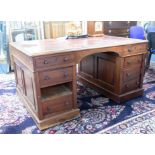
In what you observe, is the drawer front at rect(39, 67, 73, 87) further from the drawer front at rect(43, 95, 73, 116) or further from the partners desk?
the drawer front at rect(43, 95, 73, 116)

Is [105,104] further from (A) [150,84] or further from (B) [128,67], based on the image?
(A) [150,84]

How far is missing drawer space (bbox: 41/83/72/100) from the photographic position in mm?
1942

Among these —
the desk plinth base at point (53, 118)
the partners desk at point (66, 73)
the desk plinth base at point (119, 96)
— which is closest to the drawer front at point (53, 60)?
the partners desk at point (66, 73)

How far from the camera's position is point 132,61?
2.34 m

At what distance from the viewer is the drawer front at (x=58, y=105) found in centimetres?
191

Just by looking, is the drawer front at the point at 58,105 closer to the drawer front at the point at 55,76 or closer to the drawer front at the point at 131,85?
the drawer front at the point at 55,76

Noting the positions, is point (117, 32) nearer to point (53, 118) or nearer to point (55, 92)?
point (55, 92)

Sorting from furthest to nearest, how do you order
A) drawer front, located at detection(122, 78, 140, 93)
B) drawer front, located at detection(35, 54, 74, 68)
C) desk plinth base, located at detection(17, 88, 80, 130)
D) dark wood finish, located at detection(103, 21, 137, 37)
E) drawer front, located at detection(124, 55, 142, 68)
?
dark wood finish, located at detection(103, 21, 137, 37) < drawer front, located at detection(122, 78, 140, 93) < drawer front, located at detection(124, 55, 142, 68) < desk plinth base, located at detection(17, 88, 80, 130) < drawer front, located at detection(35, 54, 74, 68)

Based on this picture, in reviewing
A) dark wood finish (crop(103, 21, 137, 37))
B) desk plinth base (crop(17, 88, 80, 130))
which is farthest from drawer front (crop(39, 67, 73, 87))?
dark wood finish (crop(103, 21, 137, 37))

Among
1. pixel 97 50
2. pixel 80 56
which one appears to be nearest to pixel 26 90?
pixel 80 56

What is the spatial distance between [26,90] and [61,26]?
2158 mm

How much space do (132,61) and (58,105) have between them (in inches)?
42.5

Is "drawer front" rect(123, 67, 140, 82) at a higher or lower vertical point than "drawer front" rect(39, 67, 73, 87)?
lower

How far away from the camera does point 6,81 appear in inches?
126
